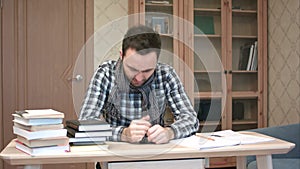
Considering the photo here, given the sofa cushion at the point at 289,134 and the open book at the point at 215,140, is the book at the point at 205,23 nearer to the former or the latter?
the sofa cushion at the point at 289,134

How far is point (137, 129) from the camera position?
1392mm

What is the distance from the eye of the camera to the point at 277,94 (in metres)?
3.45

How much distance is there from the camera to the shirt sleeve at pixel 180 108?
1592 mm

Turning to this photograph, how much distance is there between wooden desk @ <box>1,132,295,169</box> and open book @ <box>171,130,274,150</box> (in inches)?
1.1

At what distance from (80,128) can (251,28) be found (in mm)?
2589

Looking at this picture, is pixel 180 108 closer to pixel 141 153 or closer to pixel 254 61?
pixel 141 153

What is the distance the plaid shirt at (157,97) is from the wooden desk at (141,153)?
0.11 meters

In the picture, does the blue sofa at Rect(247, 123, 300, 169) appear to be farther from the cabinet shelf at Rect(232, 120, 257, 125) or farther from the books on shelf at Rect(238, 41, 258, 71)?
the books on shelf at Rect(238, 41, 258, 71)

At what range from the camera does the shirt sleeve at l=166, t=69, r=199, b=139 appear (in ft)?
5.22

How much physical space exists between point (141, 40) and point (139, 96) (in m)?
0.24

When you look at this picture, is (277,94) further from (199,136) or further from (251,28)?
(199,136)

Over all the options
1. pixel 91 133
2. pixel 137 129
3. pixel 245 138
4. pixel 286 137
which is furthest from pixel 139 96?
pixel 286 137

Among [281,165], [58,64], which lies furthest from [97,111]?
[58,64]

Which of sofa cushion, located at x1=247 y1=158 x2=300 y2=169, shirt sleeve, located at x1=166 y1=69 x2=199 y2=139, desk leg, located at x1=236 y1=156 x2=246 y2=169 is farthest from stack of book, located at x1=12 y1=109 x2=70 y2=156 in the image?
sofa cushion, located at x1=247 y1=158 x2=300 y2=169
